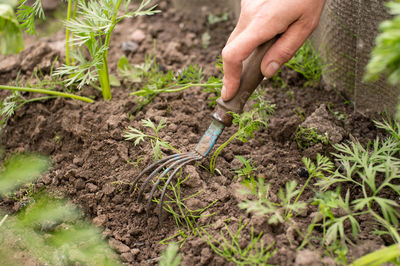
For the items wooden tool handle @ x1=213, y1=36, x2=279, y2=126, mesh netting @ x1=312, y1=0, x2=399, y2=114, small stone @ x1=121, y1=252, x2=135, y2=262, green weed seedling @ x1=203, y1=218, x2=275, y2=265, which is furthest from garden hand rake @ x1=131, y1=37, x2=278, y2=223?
mesh netting @ x1=312, y1=0, x2=399, y2=114

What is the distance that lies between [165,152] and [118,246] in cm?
55

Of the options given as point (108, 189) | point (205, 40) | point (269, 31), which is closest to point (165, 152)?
point (108, 189)

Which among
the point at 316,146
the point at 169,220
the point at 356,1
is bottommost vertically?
the point at 169,220

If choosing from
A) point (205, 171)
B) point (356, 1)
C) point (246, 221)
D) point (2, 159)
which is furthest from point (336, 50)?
point (2, 159)

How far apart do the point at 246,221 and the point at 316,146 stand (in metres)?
0.63

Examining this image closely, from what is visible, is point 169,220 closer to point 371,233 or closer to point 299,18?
point 371,233

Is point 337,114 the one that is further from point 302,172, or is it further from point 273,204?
point 273,204

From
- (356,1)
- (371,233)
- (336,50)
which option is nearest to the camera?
(371,233)

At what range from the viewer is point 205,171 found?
2.07 meters

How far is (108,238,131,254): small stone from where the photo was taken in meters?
1.81

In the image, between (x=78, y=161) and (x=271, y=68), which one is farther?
(x=78, y=161)

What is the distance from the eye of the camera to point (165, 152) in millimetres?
2123

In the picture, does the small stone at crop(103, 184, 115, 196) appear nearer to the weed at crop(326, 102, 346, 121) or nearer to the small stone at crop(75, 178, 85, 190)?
the small stone at crop(75, 178, 85, 190)

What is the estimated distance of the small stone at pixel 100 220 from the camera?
1922mm
